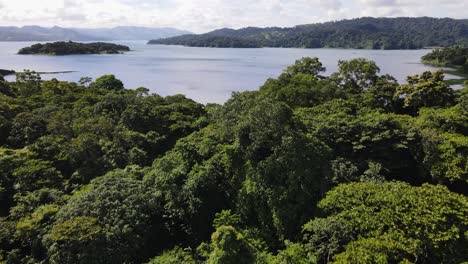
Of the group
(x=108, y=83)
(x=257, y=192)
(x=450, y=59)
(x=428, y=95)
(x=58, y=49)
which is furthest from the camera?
(x=58, y=49)

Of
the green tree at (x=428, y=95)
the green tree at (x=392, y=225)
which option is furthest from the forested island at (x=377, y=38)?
the green tree at (x=392, y=225)

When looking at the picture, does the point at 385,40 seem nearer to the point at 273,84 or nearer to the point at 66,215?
the point at 273,84

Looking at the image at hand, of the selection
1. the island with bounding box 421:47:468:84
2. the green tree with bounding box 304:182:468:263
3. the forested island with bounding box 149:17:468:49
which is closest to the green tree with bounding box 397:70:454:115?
the green tree with bounding box 304:182:468:263

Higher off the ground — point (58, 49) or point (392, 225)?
point (58, 49)

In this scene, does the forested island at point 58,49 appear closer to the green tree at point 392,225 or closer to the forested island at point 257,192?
the forested island at point 257,192

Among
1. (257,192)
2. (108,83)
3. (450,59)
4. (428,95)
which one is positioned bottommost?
(257,192)

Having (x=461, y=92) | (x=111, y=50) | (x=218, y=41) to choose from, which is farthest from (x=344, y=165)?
(x=218, y=41)

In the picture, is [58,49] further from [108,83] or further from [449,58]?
[449,58]

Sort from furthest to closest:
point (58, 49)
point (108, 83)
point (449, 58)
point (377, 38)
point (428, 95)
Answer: point (377, 38) < point (58, 49) < point (449, 58) < point (108, 83) < point (428, 95)

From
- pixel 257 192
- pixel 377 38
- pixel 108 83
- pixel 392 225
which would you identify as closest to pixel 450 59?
pixel 108 83

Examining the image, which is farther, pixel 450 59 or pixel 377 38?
pixel 377 38
